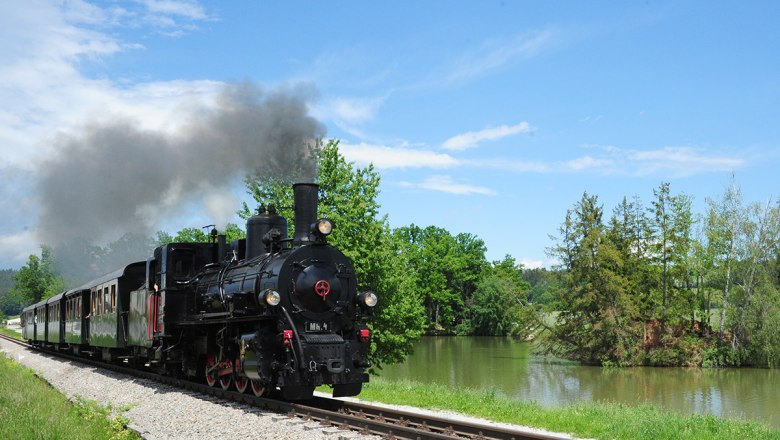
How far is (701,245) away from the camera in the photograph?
4466cm

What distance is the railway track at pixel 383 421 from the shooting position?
30.5 feet

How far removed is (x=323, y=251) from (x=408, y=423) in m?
4.08

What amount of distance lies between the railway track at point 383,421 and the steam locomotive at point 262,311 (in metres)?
0.33

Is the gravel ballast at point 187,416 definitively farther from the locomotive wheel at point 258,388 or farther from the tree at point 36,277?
the tree at point 36,277

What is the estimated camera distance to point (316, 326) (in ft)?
41.8

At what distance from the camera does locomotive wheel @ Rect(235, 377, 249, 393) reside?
13780mm

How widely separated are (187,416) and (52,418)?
2348mm

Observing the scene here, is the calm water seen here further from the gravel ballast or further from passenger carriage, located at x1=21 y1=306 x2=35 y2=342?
passenger carriage, located at x1=21 y1=306 x2=35 y2=342

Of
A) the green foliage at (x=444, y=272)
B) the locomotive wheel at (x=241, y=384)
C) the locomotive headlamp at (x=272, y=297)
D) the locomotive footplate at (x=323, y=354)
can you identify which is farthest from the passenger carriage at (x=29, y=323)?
the green foliage at (x=444, y=272)

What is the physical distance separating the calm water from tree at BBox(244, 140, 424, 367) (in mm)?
3466

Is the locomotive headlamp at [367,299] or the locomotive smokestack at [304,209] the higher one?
the locomotive smokestack at [304,209]

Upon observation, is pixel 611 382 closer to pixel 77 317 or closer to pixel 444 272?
pixel 77 317

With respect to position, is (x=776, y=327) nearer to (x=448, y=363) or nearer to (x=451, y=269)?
(x=448, y=363)

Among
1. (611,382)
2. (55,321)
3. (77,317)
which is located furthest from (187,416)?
(611,382)
